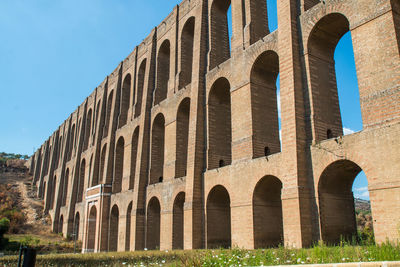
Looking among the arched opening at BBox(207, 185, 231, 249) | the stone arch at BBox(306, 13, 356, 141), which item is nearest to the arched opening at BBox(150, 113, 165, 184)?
the arched opening at BBox(207, 185, 231, 249)

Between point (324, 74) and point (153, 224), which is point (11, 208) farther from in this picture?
point (324, 74)

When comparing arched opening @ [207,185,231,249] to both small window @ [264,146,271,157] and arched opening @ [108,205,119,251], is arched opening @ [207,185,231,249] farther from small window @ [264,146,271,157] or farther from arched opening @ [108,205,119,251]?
arched opening @ [108,205,119,251]

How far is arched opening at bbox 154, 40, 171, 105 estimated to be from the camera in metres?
24.8

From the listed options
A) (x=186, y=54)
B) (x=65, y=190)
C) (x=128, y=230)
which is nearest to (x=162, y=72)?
(x=186, y=54)

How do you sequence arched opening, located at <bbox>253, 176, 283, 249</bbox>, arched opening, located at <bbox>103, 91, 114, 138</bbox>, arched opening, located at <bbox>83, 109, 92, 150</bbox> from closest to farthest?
arched opening, located at <bbox>253, 176, 283, 249</bbox>
arched opening, located at <bbox>103, 91, 114, 138</bbox>
arched opening, located at <bbox>83, 109, 92, 150</bbox>

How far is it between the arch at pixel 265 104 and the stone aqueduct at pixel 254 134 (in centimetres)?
6

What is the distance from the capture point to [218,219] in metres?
17.2

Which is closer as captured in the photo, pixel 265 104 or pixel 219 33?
pixel 265 104

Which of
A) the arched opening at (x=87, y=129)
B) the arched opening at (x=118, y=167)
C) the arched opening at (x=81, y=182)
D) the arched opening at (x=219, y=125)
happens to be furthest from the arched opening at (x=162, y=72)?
the arched opening at (x=81, y=182)

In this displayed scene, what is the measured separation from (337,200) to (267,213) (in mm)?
3102

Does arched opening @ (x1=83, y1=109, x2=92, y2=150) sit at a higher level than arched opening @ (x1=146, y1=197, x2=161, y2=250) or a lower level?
higher

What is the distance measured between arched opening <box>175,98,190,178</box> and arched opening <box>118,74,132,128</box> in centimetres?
1045

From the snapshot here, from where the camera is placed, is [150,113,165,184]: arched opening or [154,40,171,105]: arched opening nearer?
[150,113,165,184]: arched opening

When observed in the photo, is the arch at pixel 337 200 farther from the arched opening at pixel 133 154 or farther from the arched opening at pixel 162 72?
the arched opening at pixel 133 154
